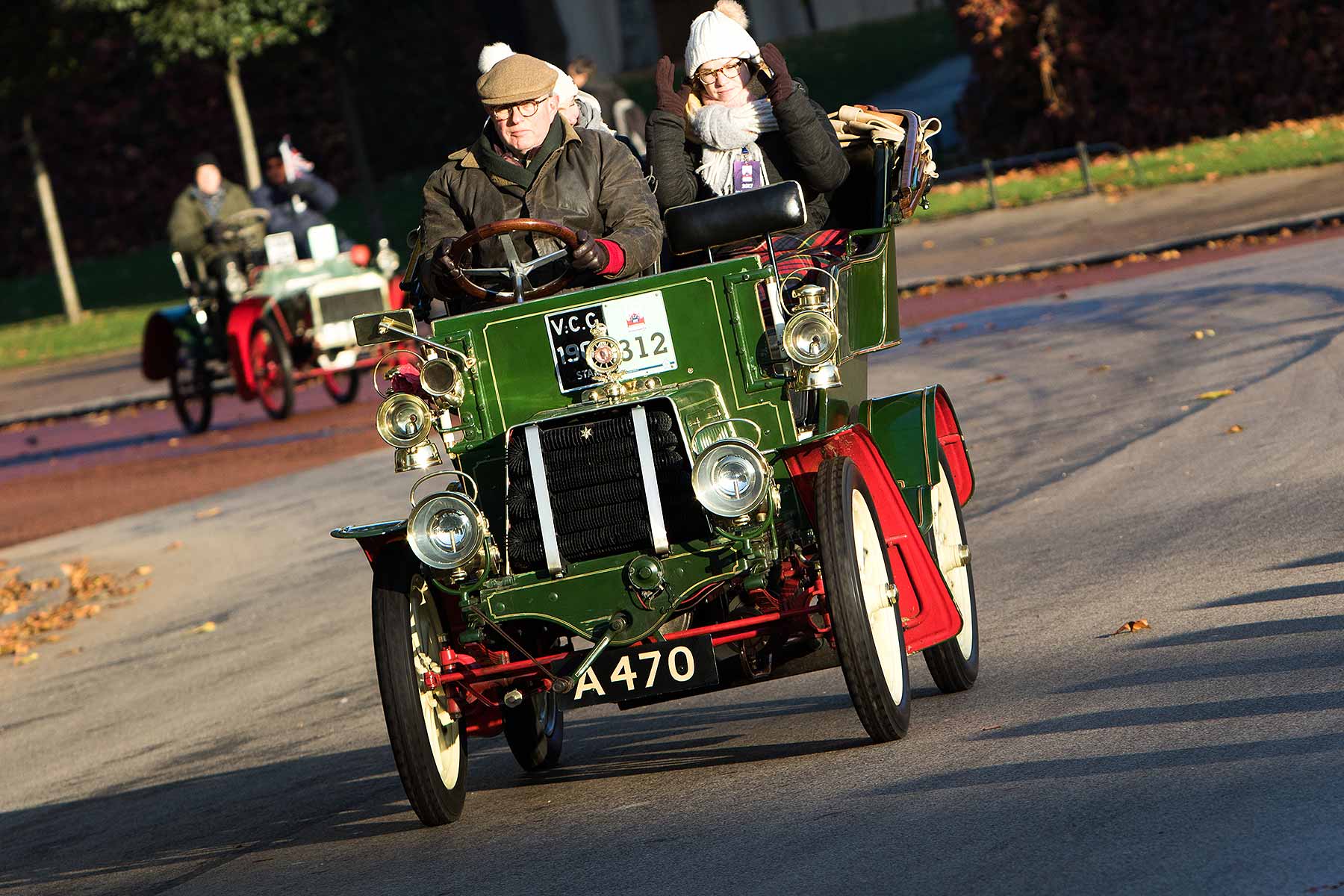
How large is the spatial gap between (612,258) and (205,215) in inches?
566

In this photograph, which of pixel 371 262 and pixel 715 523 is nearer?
pixel 715 523

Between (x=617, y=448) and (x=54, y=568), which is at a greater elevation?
(x=617, y=448)

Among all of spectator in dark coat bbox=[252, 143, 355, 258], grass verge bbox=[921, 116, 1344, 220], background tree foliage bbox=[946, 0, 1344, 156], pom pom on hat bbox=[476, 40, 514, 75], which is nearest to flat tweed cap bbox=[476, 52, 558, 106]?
pom pom on hat bbox=[476, 40, 514, 75]

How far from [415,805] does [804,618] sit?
1.29 meters

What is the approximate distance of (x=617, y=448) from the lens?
19.6ft

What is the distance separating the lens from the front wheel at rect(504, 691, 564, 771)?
6742 mm

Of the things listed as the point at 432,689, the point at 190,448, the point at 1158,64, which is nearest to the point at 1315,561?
the point at 432,689

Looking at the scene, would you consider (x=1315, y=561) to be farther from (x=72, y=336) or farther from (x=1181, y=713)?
(x=72, y=336)

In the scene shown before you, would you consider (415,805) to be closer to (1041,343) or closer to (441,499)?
(441,499)

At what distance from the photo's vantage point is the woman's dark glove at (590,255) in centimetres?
633

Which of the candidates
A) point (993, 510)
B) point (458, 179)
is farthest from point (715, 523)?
point (993, 510)

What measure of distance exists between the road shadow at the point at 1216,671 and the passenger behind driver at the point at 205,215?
14.7 metres

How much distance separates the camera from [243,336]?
18.9 m

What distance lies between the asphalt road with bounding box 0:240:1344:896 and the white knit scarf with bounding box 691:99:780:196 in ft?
6.70
